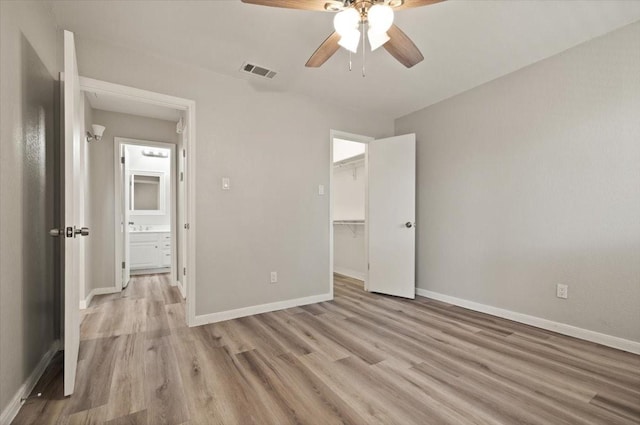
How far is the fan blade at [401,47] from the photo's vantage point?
5.72ft

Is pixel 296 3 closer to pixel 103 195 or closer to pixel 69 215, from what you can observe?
pixel 69 215

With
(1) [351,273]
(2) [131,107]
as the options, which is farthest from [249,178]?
(1) [351,273]

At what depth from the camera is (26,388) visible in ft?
5.08

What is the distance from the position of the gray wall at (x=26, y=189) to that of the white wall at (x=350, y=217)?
3.69 meters

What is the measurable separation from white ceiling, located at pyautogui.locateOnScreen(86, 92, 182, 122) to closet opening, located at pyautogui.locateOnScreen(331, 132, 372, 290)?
239cm

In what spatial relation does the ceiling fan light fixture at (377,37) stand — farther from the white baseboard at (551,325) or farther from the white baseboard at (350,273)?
the white baseboard at (350,273)

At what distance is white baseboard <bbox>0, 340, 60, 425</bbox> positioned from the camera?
1336 millimetres

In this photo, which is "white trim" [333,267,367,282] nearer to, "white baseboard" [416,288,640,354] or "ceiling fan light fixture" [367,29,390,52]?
"white baseboard" [416,288,640,354]

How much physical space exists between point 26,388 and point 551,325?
3.76 m

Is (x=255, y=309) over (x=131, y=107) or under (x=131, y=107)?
under

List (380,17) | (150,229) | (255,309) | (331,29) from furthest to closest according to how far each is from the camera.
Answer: (150,229) → (255,309) → (331,29) → (380,17)

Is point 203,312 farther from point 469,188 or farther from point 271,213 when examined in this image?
point 469,188

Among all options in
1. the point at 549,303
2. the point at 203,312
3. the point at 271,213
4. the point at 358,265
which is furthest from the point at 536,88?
the point at 203,312

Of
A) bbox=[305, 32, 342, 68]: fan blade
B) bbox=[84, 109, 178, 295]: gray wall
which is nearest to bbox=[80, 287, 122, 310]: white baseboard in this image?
bbox=[84, 109, 178, 295]: gray wall
